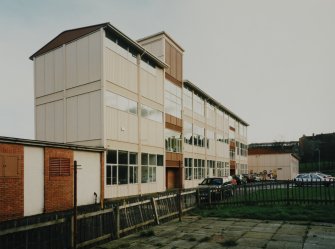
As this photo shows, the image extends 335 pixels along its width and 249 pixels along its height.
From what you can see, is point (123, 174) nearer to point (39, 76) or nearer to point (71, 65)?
point (71, 65)

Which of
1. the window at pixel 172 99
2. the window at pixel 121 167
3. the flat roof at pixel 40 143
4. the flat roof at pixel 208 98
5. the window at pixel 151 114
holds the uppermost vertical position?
the flat roof at pixel 208 98

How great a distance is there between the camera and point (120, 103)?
24.0m

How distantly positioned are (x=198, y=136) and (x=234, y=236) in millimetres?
32149

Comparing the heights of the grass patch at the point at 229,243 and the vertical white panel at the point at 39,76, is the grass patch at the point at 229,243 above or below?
below

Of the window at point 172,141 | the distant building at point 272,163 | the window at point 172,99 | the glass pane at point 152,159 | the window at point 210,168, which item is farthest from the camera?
the distant building at point 272,163

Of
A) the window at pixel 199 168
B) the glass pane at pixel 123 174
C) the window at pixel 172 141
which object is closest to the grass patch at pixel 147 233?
the glass pane at pixel 123 174

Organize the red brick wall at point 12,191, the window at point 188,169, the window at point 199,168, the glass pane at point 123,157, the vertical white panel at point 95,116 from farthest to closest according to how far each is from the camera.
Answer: the window at point 199,168
the window at point 188,169
the glass pane at point 123,157
the vertical white panel at point 95,116
the red brick wall at point 12,191

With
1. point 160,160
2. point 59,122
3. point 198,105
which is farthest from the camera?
point 198,105

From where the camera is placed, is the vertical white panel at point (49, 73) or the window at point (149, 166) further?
the window at point (149, 166)

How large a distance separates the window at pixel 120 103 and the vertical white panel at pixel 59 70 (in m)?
4.58

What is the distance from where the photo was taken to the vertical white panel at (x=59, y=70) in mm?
25152

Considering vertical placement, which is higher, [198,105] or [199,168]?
[198,105]

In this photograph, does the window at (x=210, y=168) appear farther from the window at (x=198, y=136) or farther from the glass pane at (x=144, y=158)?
the glass pane at (x=144, y=158)

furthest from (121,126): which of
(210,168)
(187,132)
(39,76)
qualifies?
(210,168)
